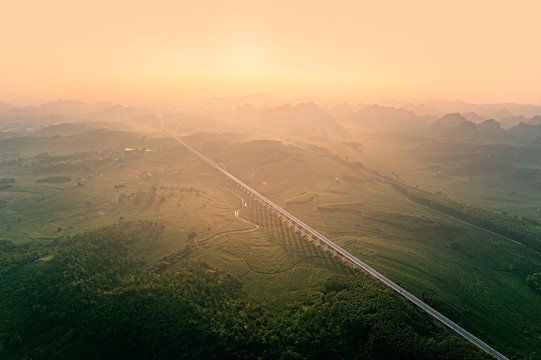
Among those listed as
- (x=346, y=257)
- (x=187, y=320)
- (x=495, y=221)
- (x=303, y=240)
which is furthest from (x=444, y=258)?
(x=187, y=320)

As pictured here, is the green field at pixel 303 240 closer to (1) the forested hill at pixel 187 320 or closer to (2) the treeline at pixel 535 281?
(2) the treeline at pixel 535 281

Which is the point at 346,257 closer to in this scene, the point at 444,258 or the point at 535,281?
the point at 444,258

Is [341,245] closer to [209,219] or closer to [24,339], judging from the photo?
[209,219]

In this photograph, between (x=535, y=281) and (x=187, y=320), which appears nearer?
(x=187, y=320)

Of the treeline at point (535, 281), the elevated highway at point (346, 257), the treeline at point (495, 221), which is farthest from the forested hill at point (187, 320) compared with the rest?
the treeline at point (495, 221)

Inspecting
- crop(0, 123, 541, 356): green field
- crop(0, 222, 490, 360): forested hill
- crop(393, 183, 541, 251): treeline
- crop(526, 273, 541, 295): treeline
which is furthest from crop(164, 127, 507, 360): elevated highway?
crop(393, 183, 541, 251): treeline

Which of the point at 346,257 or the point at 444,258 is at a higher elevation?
the point at 346,257

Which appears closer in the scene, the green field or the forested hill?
the forested hill

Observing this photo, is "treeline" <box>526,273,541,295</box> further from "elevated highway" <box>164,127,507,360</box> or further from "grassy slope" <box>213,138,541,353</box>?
"elevated highway" <box>164,127,507,360</box>
